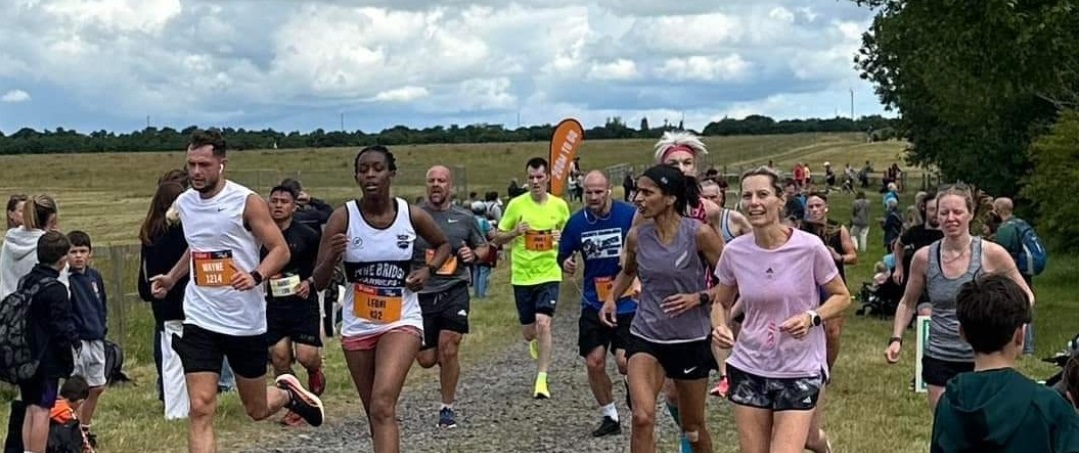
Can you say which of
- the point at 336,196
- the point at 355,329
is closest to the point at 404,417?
the point at 355,329

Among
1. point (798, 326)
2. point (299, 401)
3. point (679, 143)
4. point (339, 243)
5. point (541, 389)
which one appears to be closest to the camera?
point (798, 326)

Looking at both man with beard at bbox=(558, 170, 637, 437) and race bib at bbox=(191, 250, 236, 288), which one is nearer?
race bib at bbox=(191, 250, 236, 288)

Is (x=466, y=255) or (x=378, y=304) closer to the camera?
(x=378, y=304)

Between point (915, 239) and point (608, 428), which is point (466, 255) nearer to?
point (608, 428)

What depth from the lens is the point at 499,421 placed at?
34.1 ft

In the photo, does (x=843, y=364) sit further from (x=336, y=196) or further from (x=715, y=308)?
(x=336, y=196)

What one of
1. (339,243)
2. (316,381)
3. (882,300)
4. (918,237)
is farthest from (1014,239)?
(339,243)

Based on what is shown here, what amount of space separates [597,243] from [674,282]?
6.68 ft

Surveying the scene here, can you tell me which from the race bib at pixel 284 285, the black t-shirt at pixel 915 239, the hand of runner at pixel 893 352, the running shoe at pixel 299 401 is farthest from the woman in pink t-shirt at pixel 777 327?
the black t-shirt at pixel 915 239

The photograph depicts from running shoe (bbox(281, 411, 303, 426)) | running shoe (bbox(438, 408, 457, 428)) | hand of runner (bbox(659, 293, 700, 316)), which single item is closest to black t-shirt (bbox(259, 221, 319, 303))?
running shoe (bbox(281, 411, 303, 426))

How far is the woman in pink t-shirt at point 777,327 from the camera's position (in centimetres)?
612

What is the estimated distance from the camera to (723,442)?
30.6 ft

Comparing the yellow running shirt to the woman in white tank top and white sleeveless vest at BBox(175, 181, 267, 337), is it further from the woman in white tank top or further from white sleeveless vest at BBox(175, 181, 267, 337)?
white sleeveless vest at BBox(175, 181, 267, 337)

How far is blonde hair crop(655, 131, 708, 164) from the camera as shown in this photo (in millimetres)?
7993
